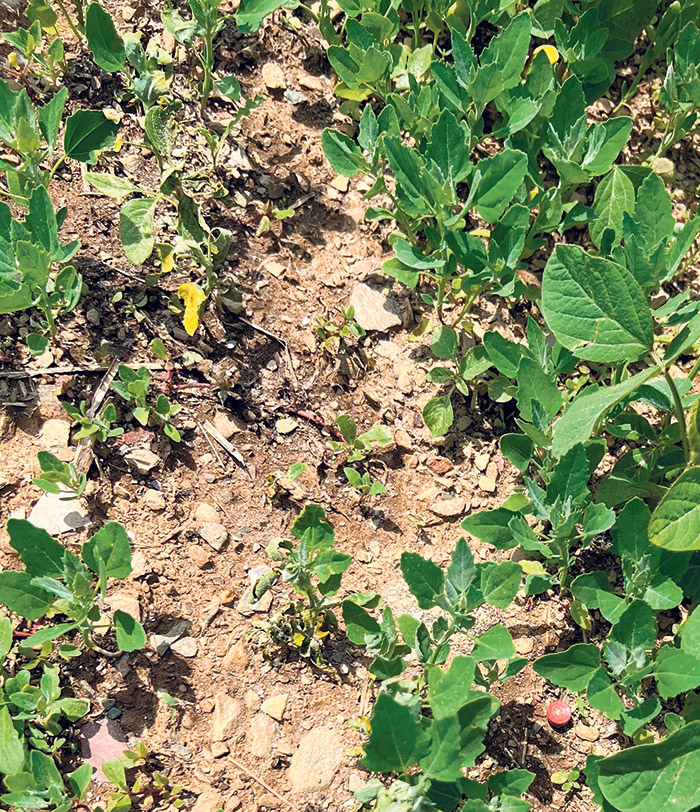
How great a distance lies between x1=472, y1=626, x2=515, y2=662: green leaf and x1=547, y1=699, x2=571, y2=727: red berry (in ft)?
1.27

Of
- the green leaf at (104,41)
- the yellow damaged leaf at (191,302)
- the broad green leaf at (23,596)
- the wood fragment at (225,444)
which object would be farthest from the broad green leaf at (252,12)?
the broad green leaf at (23,596)

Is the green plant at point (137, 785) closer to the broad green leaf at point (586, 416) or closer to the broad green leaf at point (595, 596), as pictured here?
the broad green leaf at point (595, 596)

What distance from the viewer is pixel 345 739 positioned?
2.37 meters

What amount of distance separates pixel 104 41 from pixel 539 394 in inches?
71.9

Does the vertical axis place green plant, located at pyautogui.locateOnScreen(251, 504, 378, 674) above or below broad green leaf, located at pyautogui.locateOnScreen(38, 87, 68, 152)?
below

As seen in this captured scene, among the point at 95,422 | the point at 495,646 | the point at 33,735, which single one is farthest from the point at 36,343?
the point at 495,646

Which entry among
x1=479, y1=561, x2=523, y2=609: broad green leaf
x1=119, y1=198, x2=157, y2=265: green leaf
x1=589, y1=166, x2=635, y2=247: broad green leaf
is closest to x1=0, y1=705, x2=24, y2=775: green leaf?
x1=479, y1=561, x2=523, y2=609: broad green leaf

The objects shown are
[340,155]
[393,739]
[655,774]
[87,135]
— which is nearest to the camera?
[393,739]

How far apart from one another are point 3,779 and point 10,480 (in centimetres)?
83

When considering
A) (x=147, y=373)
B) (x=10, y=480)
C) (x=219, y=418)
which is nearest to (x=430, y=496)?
(x=219, y=418)

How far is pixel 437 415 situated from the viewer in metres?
2.76

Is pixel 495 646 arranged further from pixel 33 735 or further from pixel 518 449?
pixel 33 735

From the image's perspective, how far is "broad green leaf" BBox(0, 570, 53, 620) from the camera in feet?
7.19

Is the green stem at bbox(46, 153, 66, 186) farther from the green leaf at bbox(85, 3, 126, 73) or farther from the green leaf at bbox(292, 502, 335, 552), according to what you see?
the green leaf at bbox(292, 502, 335, 552)
